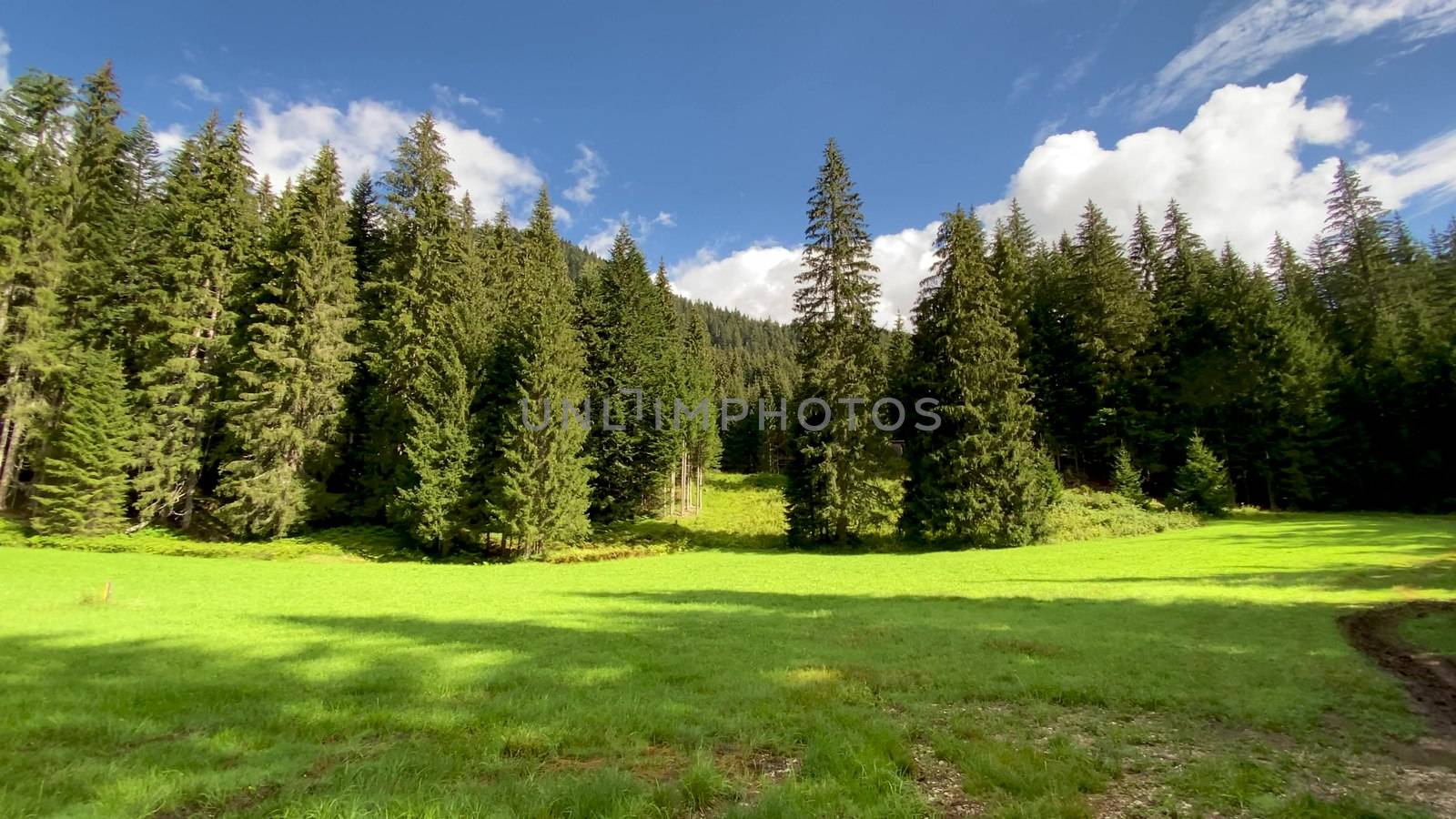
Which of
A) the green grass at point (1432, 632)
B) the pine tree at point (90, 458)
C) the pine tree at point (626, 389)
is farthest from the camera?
the pine tree at point (626, 389)

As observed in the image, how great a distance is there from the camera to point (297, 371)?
31688 millimetres

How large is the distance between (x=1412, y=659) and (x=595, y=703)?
12309 mm

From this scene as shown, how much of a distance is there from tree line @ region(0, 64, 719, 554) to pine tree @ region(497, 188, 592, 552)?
4.6 inches

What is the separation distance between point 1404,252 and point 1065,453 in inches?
1229

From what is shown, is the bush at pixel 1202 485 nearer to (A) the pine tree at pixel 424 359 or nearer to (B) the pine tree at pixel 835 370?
(B) the pine tree at pixel 835 370

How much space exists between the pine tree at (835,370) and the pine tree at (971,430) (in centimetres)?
265

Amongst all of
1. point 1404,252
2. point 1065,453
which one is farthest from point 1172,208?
point 1065,453

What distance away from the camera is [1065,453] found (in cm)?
4797

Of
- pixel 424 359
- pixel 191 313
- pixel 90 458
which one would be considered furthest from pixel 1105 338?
pixel 90 458

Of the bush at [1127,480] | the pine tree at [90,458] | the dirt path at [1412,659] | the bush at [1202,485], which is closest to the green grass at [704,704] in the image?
the dirt path at [1412,659]

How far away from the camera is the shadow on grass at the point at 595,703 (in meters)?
4.45

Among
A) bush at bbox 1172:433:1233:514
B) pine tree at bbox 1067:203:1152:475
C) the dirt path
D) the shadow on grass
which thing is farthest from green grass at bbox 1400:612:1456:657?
pine tree at bbox 1067:203:1152:475

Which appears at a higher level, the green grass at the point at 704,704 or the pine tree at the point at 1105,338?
the pine tree at the point at 1105,338

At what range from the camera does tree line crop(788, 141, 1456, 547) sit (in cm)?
3186
